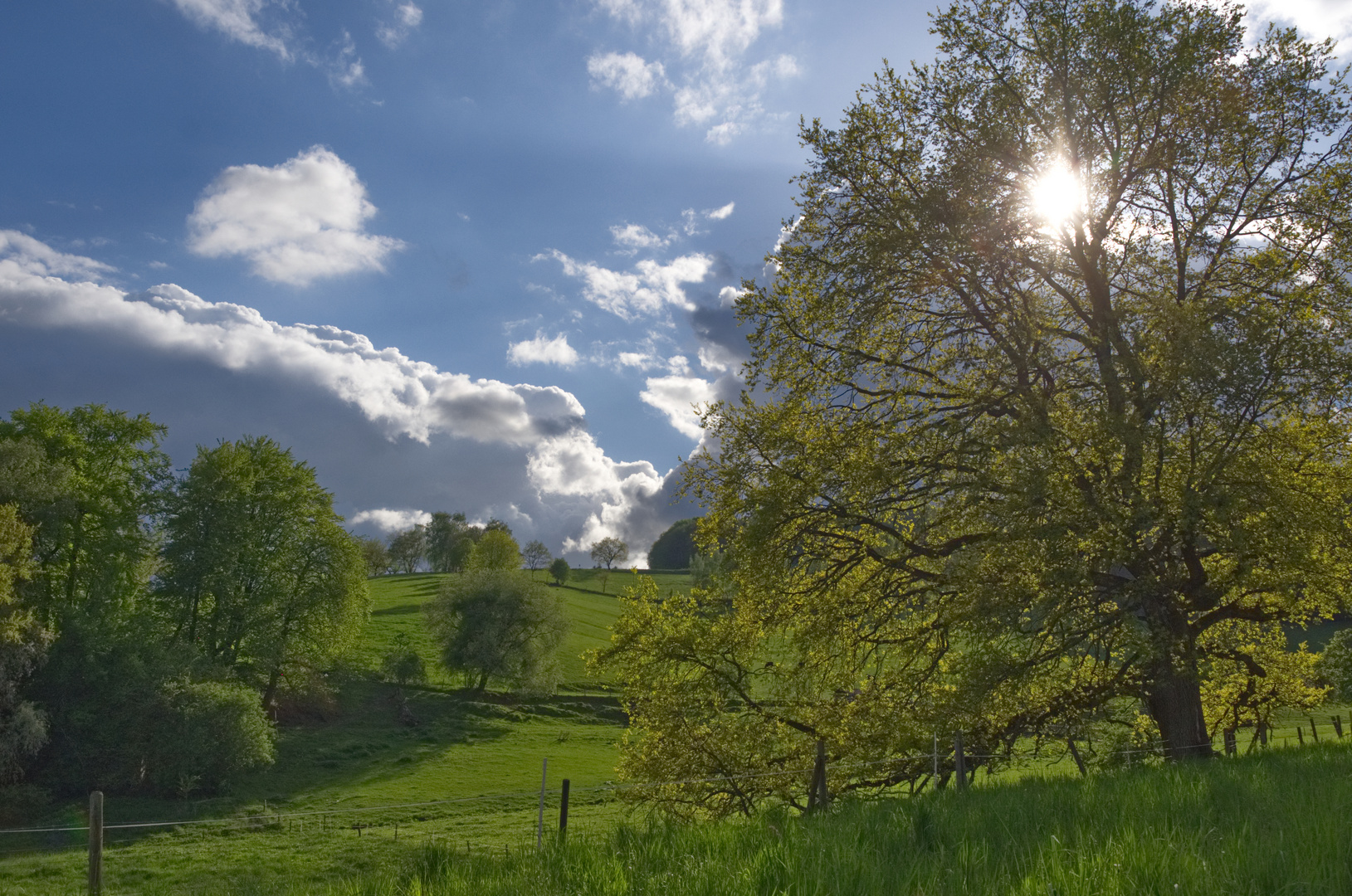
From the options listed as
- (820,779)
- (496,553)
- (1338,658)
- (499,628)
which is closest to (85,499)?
(499,628)

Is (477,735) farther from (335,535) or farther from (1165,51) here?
(1165,51)

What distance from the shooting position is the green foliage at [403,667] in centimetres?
5981

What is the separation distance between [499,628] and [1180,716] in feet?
192

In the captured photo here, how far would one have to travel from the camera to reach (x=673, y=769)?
16266 millimetres

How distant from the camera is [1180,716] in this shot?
13164 mm

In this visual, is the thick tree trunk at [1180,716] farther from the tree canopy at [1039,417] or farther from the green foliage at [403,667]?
the green foliage at [403,667]

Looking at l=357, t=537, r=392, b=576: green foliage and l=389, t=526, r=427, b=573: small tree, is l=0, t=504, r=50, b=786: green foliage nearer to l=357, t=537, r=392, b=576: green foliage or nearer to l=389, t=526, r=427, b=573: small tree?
l=357, t=537, r=392, b=576: green foliage

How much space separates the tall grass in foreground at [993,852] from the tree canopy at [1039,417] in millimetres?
5059

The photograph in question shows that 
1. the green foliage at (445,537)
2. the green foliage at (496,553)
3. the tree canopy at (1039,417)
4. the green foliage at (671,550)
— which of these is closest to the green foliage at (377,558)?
the green foliage at (445,537)

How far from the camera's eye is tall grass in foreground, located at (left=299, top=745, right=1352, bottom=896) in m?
3.73

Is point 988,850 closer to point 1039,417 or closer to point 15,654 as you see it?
point 1039,417

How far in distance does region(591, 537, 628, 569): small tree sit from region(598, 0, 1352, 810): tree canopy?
13707 centimetres

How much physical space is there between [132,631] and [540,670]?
30.2m

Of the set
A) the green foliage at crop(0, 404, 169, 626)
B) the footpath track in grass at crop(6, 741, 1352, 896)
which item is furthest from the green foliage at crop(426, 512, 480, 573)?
the footpath track in grass at crop(6, 741, 1352, 896)
